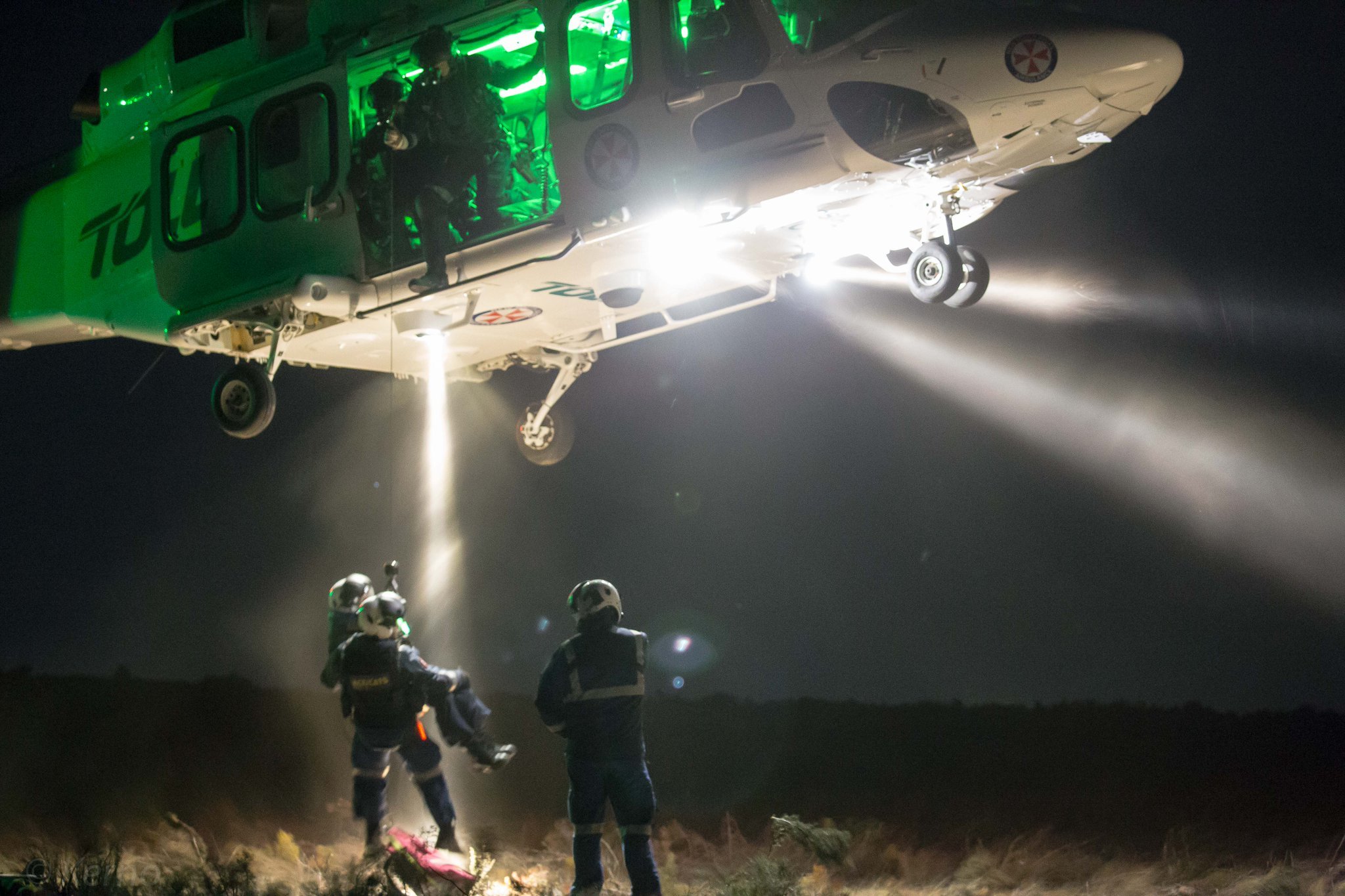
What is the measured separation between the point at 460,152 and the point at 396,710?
3.08 m

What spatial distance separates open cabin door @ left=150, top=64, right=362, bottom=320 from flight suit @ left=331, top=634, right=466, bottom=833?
2528mm

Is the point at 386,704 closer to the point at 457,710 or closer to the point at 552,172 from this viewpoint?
the point at 457,710

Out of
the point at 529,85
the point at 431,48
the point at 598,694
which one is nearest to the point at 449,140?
the point at 431,48

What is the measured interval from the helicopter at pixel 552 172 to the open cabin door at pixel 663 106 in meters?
0.01

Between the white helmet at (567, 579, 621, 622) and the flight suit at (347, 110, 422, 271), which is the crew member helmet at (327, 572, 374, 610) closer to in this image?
the white helmet at (567, 579, 621, 622)

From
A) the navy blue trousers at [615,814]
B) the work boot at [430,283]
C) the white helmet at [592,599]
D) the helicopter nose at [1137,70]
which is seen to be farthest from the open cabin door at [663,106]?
the navy blue trousers at [615,814]

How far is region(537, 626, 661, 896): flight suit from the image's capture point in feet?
16.0

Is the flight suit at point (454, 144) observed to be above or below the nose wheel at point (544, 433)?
above

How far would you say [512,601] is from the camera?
366 inches

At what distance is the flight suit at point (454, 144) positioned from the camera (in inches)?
237

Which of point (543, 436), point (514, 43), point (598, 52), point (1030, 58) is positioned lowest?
point (543, 436)

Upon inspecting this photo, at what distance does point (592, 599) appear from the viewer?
16.3 ft

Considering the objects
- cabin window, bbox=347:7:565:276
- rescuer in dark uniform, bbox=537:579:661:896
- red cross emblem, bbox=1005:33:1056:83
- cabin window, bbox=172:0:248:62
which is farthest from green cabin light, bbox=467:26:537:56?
rescuer in dark uniform, bbox=537:579:661:896

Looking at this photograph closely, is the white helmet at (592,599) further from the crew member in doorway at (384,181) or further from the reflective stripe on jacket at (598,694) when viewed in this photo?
the crew member in doorway at (384,181)
